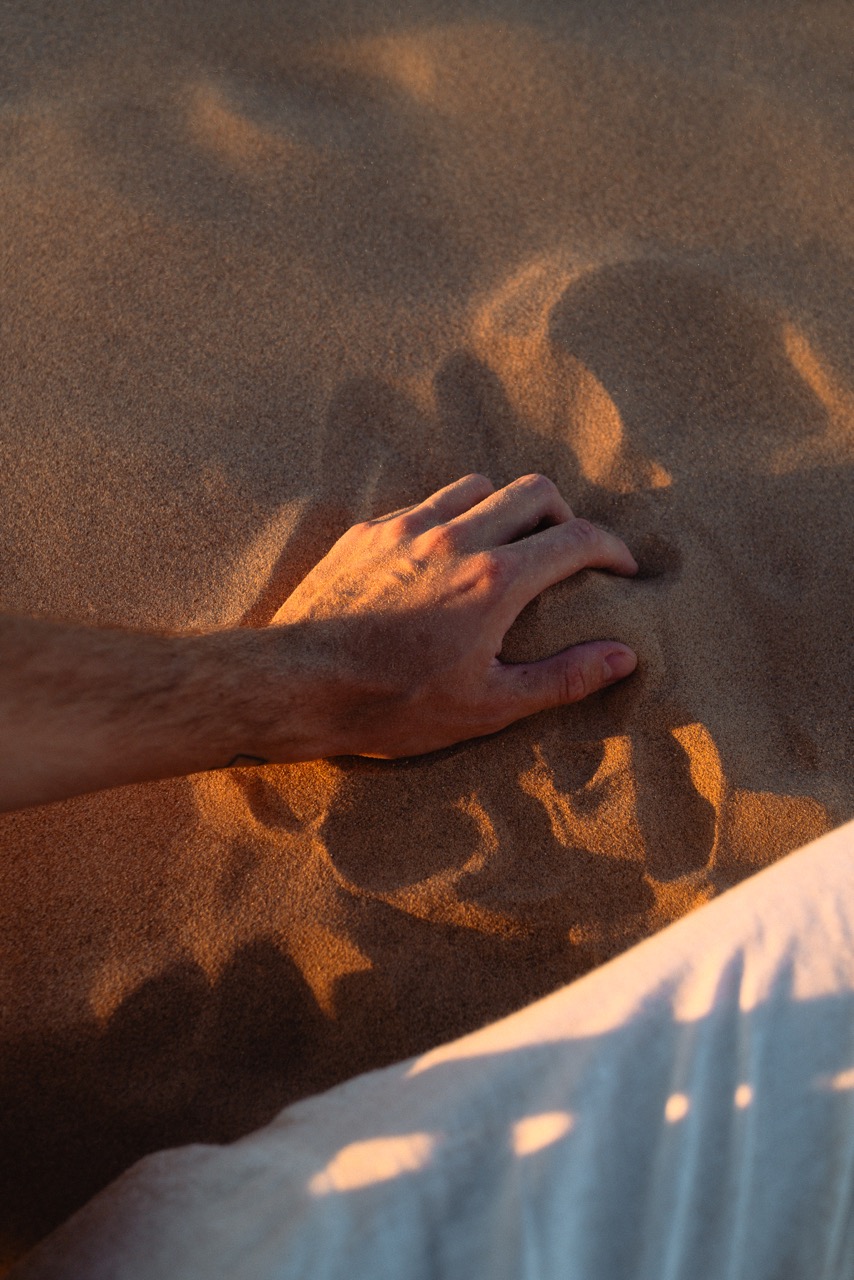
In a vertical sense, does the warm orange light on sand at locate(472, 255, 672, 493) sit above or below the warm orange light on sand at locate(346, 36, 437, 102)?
below

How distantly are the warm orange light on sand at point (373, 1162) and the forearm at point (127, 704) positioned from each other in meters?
0.56

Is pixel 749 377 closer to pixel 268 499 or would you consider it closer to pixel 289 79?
pixel 268 499

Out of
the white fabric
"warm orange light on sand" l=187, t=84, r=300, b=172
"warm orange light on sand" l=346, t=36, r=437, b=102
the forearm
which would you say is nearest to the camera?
the white fabric

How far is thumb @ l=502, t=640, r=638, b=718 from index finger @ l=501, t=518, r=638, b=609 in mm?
97

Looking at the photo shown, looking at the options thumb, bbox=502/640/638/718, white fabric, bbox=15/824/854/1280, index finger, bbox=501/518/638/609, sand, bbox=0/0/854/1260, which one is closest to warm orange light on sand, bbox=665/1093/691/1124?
white fabric, bbox=15/824/854/1280

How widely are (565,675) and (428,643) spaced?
0.19 m

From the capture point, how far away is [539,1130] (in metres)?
0.79

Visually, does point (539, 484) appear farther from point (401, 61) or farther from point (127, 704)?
point (401, 61)

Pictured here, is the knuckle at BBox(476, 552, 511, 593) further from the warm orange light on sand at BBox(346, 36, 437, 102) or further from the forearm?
the warm orange light on sand at BBox(346, 36, 437, 102)

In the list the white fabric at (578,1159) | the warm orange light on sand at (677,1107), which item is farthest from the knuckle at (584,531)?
the warm orange light on sand at (677,1107)

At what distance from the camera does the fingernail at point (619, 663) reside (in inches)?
50.6

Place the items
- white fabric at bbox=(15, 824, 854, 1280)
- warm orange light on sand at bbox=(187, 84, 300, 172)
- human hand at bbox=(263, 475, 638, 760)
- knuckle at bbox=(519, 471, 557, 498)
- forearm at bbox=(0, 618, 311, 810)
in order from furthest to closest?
warm orange light on sand at bbox=(187, 84, 300, 172) < knuckle at bbox=(519, 471, 557, 498) < human hand at bbox=(263, 475, 638, 760) < forearm at bbox=(0, 618, 311, 810) < white fabric at bbox=(15, 824, 854, 1280)

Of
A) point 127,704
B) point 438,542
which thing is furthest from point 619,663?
point 127,704

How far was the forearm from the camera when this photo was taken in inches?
43.9
